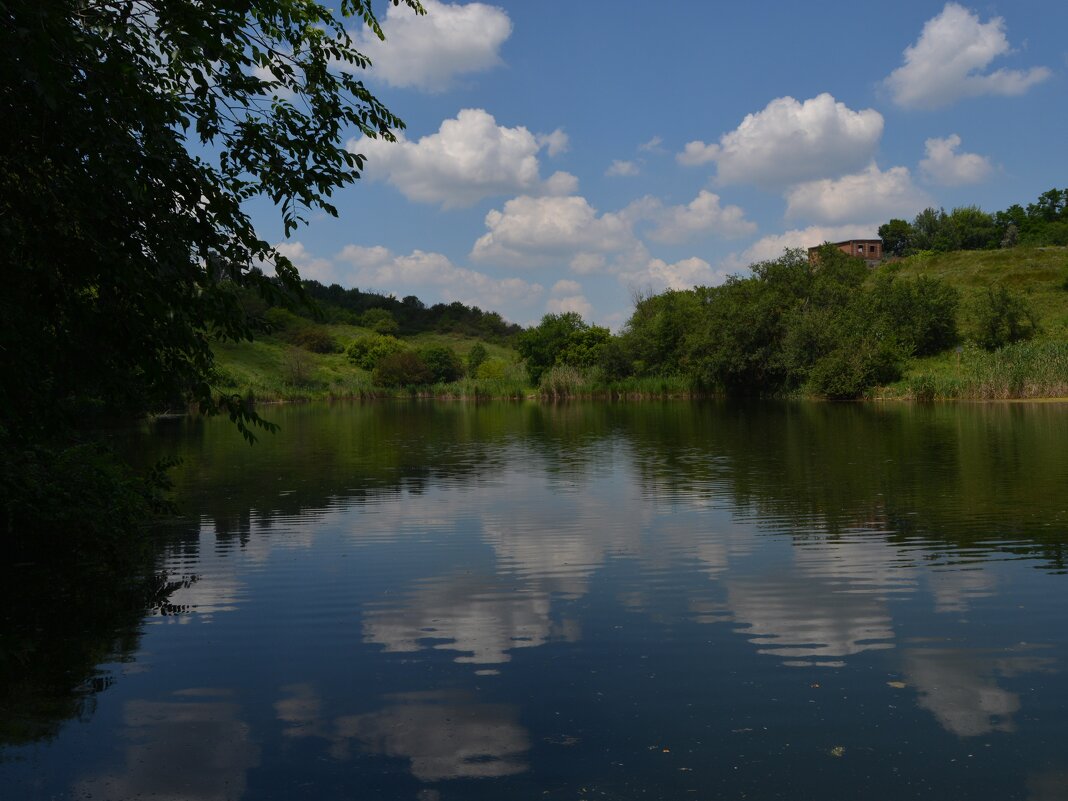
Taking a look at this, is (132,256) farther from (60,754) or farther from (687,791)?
(687,791)

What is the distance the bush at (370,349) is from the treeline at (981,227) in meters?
75.2

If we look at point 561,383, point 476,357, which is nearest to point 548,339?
point 561,383

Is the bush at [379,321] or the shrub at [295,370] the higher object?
the bush at [379,321]

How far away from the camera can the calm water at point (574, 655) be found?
570cm

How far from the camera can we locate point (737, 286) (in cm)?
7781

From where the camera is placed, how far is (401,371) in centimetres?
11144

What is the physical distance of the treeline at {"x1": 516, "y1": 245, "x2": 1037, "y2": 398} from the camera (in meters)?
65.1

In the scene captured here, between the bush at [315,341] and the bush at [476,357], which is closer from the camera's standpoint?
the bush at [476,357]

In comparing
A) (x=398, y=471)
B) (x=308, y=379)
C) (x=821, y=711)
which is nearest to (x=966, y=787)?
(x=821, y=711)

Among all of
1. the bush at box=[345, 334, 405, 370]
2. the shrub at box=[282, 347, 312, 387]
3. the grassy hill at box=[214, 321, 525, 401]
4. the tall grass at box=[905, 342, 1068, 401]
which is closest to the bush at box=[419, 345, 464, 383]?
the bush at box=[345, 334, 405, 370]

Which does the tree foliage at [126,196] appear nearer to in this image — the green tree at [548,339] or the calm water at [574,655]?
the calm water at [574,655]

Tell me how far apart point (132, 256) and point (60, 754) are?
3382mm

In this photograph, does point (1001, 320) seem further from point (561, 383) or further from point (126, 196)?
point (126, 196)

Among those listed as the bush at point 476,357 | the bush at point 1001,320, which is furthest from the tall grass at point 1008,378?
the bush at point 476,357
